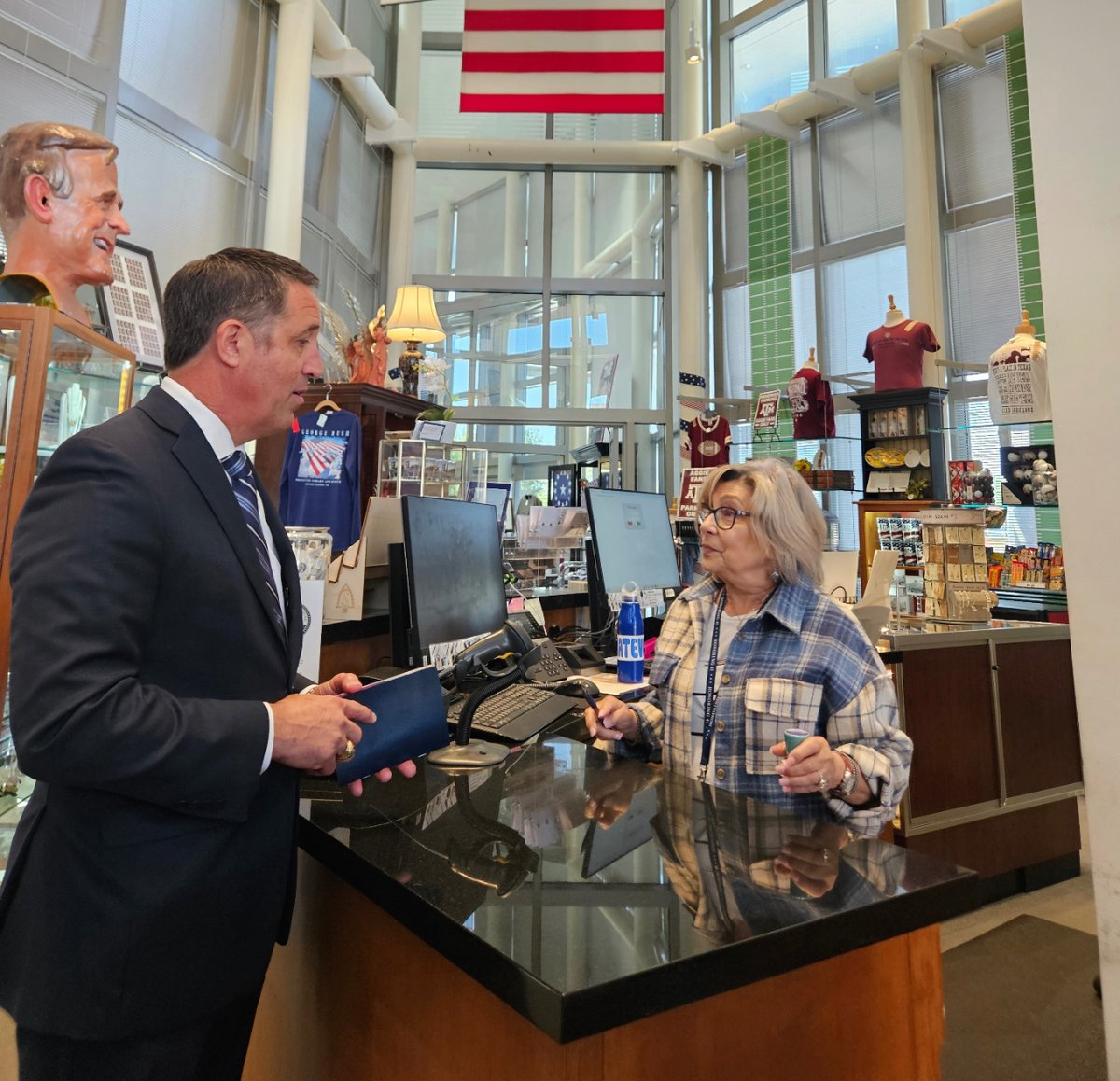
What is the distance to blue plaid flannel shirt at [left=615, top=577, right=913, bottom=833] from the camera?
5.09 feet

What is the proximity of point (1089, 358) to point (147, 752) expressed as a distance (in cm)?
213

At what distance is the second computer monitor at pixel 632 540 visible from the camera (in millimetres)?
2805

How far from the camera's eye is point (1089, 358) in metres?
1.86

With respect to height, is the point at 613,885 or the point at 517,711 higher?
the point at 517,711

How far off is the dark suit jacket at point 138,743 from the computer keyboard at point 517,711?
688 mm

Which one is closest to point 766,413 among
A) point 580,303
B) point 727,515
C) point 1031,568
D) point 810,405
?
point 810,405

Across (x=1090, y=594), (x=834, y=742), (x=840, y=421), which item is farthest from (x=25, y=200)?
(x=840, y=421)

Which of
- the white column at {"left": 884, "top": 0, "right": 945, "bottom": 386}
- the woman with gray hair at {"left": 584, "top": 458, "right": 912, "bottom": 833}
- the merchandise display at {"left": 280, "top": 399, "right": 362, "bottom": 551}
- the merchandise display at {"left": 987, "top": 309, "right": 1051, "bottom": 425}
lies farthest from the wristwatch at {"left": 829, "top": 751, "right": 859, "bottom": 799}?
the white column at {"left": 884, "top": 0, "right": 945, "bottom": 386}

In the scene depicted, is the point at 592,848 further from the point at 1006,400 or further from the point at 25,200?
the point at 1006,400

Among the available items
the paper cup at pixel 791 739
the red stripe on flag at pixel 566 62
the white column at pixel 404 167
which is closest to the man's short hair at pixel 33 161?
the paper cup at pixel 791 739

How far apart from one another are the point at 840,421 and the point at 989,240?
80.6 inches

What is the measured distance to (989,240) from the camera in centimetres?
700

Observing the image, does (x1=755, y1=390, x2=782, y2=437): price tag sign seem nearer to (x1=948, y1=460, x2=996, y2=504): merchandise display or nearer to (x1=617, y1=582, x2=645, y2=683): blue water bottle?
(x1=948, y1=460, x2=996, y2=504): merchandise display

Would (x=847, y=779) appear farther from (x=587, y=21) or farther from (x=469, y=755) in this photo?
(x=587, y=21)
